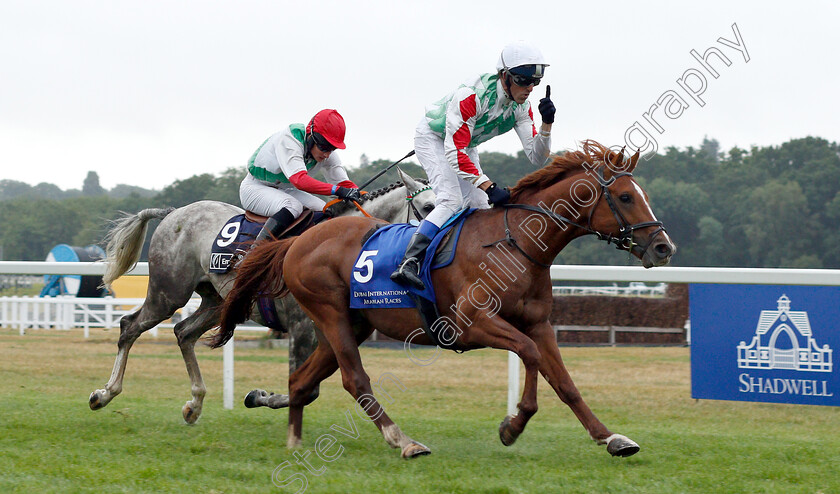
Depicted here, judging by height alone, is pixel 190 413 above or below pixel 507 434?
below

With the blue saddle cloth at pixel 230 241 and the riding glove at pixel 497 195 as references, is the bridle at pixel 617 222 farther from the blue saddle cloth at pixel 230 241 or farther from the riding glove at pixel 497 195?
the blue saddle cloth at pixel 230 241

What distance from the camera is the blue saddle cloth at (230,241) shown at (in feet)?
18.8

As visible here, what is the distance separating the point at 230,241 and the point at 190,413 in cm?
114

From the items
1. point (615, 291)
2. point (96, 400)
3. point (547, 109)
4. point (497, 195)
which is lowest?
point (96, 400)

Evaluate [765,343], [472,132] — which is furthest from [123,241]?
[765,343]

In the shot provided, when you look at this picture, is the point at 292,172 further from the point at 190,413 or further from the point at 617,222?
the point at 617,222

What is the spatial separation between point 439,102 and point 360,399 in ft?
5.61

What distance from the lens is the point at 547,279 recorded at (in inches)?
177

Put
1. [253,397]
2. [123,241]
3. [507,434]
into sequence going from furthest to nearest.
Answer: [123,241] → [253,397] → [507,434]

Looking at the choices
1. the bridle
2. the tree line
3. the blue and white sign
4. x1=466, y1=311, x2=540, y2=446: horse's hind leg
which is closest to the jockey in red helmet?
the bridle

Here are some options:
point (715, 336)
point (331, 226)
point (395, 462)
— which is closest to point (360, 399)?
point (395, 462)

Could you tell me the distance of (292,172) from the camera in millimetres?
5570

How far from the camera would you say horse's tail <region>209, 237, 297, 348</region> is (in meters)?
5.10

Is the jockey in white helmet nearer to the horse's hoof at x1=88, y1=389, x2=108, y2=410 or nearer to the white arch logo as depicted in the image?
the white arch logo
